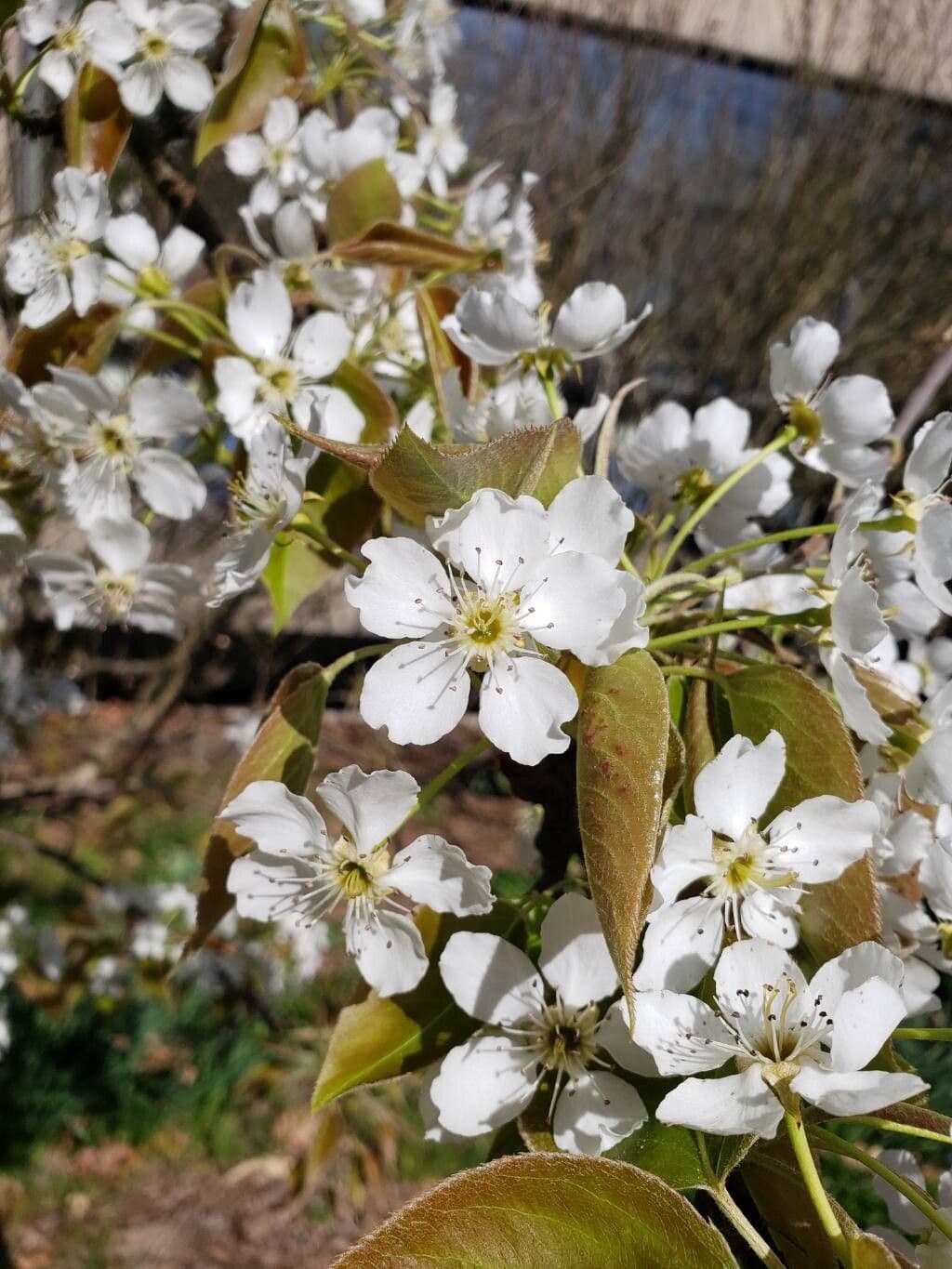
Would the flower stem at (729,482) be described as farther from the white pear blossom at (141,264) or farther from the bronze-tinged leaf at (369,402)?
the white pear blossom at (141,264)

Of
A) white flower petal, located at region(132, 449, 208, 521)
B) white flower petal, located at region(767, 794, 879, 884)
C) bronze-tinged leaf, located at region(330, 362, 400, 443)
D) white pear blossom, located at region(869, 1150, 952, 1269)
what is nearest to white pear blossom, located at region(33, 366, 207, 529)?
white flower petal, located at region(132, 449, 208, 521)

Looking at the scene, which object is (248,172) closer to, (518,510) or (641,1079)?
(518,510)

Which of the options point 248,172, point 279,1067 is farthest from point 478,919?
point 279,1067

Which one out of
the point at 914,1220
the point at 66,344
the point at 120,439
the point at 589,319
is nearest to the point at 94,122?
the point at 66,344

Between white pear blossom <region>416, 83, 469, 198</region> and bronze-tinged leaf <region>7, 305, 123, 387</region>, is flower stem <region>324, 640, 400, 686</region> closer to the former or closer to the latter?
bronze-tinged leaf <region>7, 305, 123, 387</region>

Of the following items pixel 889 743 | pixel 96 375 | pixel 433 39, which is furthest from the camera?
pixel 433 39

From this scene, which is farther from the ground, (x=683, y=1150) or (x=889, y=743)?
(x=889, y=743)
